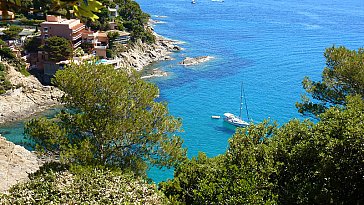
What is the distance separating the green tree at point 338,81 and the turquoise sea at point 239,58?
27.5ft

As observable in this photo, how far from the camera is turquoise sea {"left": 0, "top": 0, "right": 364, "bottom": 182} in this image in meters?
26.2

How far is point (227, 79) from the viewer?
33.5m

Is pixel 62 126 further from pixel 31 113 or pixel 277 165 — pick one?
pixel 31 113

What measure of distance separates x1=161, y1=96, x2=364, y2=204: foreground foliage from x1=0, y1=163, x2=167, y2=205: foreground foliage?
2.95 feet

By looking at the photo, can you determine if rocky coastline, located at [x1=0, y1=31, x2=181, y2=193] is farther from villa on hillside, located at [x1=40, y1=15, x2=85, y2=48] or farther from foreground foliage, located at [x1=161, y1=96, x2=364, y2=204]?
foreground foliage, located at [x1=161, y1=96, x2=364, y2=204]

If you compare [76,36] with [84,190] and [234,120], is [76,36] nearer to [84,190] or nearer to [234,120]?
[234,120]

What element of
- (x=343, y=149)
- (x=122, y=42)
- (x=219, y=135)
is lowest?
(x=219, y=135)

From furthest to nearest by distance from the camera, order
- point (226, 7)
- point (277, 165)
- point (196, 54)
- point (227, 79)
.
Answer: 1. point (226, 7)
2. point (196, 54)
3. point (227, 79)
4. point (277, 165)

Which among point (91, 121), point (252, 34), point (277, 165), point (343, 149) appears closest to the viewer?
point (343, 149)

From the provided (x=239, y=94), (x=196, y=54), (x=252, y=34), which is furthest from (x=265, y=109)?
(x=252, y=34)

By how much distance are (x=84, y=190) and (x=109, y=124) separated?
293 centimetres

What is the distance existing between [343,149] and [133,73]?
5426 millimetres

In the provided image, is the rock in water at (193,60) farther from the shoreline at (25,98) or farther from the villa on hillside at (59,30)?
the shoreline at (25,98)

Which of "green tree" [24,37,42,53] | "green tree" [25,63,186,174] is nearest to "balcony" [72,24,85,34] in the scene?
"green tree" [24,37,42,53]
